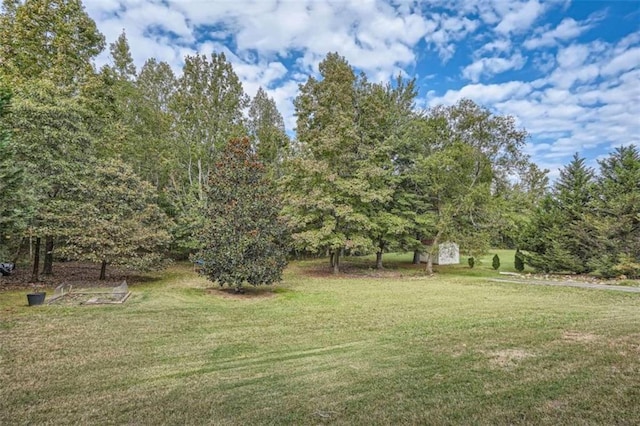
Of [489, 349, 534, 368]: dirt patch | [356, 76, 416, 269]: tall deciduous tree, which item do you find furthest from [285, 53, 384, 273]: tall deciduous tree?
[489, 349, 534, 368]: dirt patch

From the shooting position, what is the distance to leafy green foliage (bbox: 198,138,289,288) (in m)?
11.4

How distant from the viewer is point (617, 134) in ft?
47.7

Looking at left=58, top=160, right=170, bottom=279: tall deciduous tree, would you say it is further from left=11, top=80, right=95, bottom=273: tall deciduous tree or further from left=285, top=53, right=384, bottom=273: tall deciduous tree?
left=285, top=53, right=384, bottom=273: tall deciduous tree

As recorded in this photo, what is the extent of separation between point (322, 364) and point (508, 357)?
282 centimetres

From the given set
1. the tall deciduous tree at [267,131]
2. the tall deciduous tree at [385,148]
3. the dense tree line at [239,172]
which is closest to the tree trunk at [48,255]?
the dense tree line at [239,172]

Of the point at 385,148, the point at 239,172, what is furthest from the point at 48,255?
the point at 385,148

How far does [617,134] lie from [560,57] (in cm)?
670

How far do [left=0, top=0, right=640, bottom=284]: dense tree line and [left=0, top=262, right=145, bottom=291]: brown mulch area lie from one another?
0.75 metres

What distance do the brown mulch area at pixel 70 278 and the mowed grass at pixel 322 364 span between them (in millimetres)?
3647

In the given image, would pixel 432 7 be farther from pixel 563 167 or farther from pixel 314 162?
pixel 563 167

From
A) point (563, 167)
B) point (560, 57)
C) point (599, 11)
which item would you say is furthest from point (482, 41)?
point (563, 167)

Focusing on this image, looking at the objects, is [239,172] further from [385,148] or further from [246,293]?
[385,148]

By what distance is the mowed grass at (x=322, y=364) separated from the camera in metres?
3.44

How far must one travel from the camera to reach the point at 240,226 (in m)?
11.7
